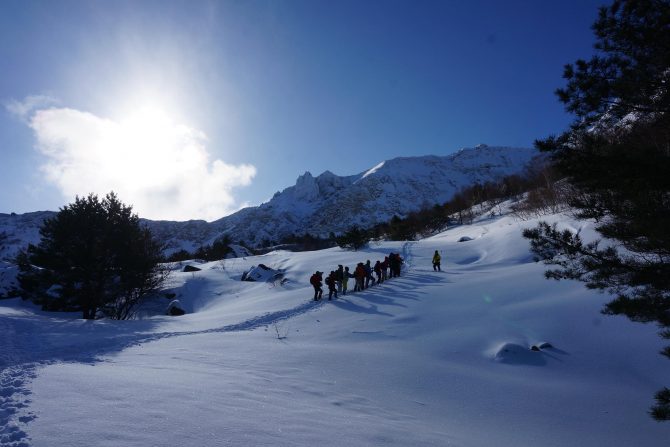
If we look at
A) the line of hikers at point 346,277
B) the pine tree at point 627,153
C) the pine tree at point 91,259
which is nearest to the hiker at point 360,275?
the line of hikers at point 346,277

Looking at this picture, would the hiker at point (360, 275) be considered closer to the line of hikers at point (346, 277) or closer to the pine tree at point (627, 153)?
the line of hikers at point (346, 277)

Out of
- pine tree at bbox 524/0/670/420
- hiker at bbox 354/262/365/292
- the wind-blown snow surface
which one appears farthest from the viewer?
hiker at bbox 354/262/365/292

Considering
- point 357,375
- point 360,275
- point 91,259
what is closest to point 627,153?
point 357,375

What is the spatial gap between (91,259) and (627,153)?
2046cm

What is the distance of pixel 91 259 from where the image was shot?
657 inches

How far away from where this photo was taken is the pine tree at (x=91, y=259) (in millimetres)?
16531

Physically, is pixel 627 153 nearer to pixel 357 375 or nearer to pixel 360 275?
pixel 357 375

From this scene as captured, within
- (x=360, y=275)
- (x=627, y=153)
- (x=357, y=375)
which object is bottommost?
(x=357, y=375)

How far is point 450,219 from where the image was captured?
55344 millimetres

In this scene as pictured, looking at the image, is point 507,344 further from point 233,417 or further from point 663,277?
point 233,417

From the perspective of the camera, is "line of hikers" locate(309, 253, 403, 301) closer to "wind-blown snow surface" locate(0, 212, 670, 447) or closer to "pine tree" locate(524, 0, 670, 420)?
"wind-blown snow surface" locate(0, 212, 670, 447)

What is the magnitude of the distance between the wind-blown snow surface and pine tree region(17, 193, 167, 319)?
238 inches

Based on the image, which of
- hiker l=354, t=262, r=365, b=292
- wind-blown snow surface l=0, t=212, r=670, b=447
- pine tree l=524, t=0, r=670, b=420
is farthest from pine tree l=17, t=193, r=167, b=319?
pine tree l=524, t=0, r=670, b=420

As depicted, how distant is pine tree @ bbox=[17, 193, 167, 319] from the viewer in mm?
16531
